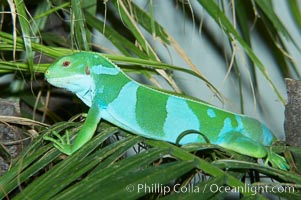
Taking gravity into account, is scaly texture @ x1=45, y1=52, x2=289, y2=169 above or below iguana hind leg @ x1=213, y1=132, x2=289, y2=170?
above

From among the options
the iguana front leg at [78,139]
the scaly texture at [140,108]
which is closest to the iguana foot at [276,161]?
the scaly texture at [140,108]

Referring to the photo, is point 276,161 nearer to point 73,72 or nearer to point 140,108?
point 140,108

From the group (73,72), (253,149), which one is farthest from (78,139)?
(253,149)

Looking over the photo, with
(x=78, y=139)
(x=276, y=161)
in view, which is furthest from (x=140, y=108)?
(x=276, y=161)

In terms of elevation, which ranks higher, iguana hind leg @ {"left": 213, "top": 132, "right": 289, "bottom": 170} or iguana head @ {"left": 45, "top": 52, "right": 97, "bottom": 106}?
iguana head @ {"left": 45, "top": 52, "right": 97, "bottom": 106}

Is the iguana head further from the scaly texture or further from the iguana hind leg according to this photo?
the iguana hind leg

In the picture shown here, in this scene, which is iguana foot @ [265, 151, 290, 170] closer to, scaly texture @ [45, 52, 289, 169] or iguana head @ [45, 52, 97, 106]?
scaly texture @ [45, 52, 289, 169]

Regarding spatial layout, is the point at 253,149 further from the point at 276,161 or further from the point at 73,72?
the point at 73,72

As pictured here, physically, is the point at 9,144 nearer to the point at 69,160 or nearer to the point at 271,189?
the point at 69,160

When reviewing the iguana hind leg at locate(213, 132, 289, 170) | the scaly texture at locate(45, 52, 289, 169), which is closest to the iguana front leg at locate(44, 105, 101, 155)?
the scaly texture at locate(45, 52, 289, 169)

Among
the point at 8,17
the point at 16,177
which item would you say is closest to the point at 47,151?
the point at 16,177

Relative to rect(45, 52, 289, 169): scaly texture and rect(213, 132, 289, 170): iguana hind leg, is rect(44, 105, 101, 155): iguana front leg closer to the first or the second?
rect(45, 52, 289, 169): scaly texture
